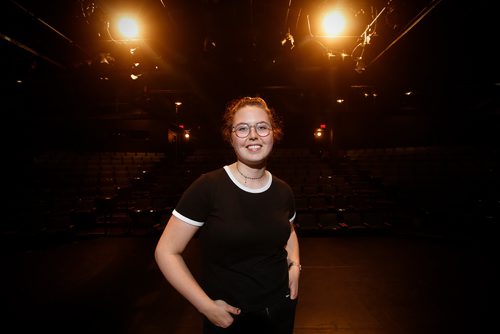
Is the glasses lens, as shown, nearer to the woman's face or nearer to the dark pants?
the woman's face

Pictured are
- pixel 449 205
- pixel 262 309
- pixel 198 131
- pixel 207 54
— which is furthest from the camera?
pixel 198 131

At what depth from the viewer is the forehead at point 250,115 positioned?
1278 millimetres

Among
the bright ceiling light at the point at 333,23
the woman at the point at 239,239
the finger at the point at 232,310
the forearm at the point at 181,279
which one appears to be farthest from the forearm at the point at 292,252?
the bright ceiling light at the point at 333,23

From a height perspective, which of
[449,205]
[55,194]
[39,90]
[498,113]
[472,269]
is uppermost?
[39,90]

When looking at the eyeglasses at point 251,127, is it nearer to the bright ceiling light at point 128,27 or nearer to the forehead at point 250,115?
the forehead at point 250,115

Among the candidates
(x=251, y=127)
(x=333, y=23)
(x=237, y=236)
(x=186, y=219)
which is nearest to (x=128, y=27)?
(x=333, y=23)

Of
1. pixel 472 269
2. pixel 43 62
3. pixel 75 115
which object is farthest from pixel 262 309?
pixel 75 115

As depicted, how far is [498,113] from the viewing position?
1266cm

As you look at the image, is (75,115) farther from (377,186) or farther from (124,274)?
(377,186)

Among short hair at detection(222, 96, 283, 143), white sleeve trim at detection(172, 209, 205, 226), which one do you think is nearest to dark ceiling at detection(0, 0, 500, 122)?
short hair at detection(222, 96, 283, 143)

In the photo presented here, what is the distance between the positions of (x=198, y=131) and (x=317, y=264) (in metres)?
14.1

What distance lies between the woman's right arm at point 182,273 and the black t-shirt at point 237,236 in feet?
0.20

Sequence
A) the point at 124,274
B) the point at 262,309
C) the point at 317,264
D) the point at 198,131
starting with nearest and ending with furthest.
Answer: the point at 262,309 → the point at 124,274 → the point at 317,264 → the point at 198,131

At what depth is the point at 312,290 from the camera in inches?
142
